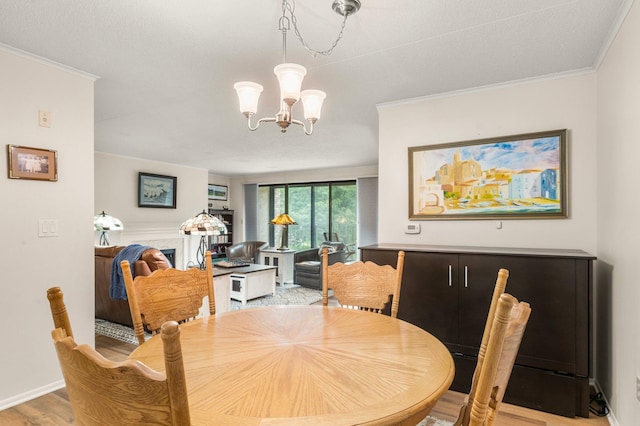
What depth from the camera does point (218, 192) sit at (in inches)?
342

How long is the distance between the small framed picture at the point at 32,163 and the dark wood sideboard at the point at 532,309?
2615 millimetres

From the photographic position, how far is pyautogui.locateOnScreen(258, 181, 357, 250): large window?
25.6 ft

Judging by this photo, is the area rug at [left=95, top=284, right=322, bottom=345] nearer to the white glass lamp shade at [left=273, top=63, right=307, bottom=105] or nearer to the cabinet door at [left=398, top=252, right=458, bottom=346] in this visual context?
the cabinet door at [left=398, top=252, right=458, bottom=346]

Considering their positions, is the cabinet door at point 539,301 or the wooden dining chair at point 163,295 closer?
the wooden dining chair at point 163,295

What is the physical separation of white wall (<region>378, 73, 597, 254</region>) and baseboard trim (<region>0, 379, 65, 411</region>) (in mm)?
2742

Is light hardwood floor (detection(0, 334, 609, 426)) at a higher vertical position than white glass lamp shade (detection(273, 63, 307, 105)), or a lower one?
lower

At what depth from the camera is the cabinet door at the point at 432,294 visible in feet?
8.23

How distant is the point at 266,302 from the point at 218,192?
431 centimetres

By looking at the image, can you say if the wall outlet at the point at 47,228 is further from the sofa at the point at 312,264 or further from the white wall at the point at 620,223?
the sofa at the point at 312,264

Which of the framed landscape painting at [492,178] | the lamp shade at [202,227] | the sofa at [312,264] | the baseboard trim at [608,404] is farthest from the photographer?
the sofa at [312,264]

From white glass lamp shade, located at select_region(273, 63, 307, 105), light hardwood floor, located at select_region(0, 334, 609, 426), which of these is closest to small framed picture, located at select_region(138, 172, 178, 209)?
light hardwood floor, located at select_region(0, 334, 609, 426)

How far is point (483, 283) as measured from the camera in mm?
2416

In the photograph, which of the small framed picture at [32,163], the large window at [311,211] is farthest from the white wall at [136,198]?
the small framed picture at [32,163]

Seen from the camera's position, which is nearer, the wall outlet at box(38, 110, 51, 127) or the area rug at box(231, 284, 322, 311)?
the wall outlet at box(38, 110, 51, 127)
